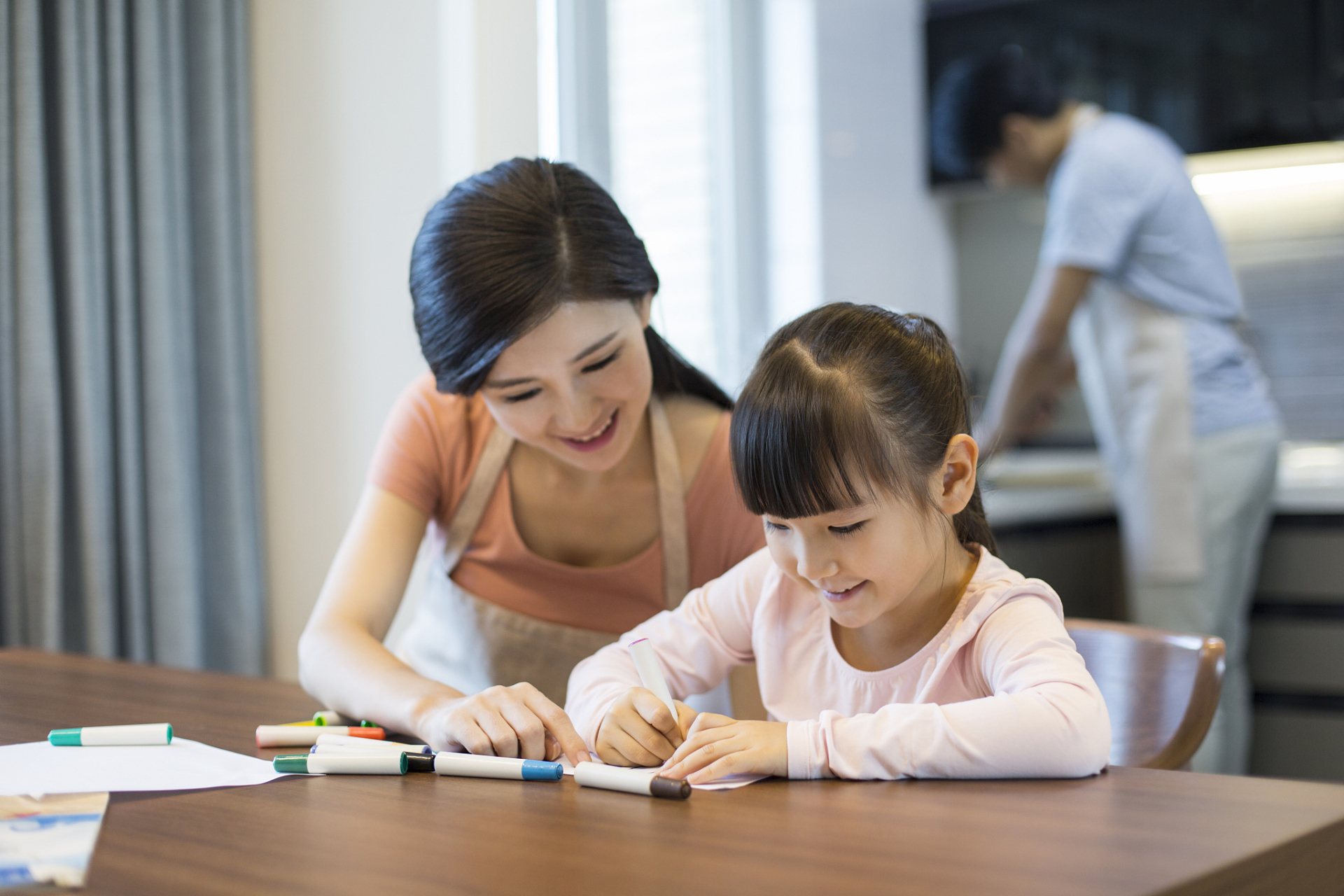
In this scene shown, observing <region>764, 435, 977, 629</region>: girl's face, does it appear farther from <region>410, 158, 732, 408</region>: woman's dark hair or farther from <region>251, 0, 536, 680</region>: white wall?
<region>251, 0, 536, 680</region>: white wall

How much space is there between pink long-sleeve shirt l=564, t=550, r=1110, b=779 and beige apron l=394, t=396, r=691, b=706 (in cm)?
25

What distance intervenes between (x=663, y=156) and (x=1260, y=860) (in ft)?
7.54

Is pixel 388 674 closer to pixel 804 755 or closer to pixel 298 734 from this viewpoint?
pixel 298 734

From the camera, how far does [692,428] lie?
4.65 ft

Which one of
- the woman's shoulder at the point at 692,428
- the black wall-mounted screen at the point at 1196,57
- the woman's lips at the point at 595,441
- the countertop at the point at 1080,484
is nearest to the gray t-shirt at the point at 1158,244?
the countertop at the point at 1080,484

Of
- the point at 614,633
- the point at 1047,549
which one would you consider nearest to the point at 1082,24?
the point at 1047,549

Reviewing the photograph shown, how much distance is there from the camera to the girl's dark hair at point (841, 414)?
905mm

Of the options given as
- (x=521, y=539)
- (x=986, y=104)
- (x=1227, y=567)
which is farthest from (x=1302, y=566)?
(x=521, y=539)

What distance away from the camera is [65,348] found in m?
2.13

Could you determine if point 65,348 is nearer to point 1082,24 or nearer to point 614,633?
point 614,633

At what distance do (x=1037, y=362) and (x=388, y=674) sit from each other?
189cm

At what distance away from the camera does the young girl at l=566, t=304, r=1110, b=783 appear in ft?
2.57

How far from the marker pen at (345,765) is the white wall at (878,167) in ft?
7.48

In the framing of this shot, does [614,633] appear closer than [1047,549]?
Yes
